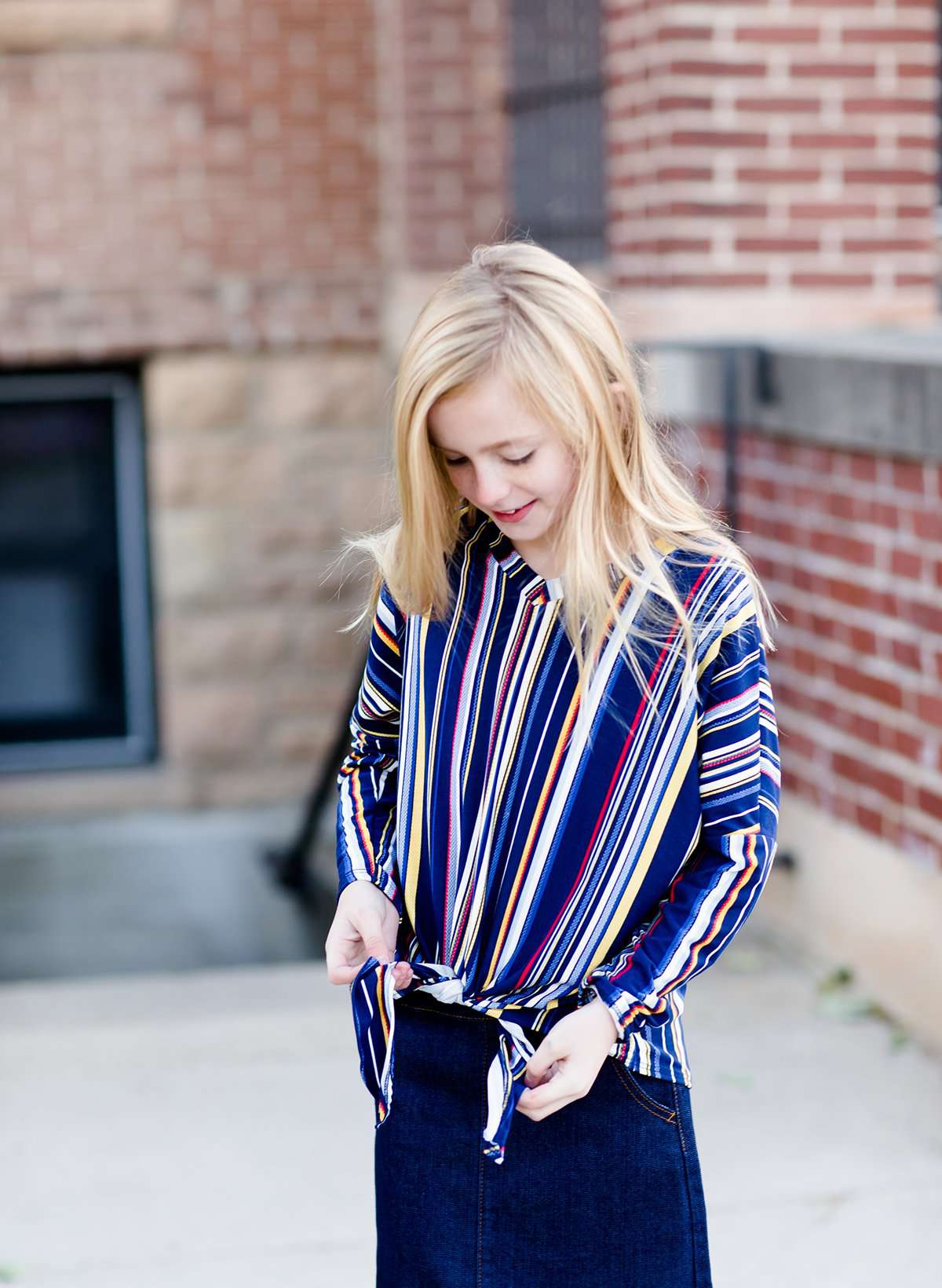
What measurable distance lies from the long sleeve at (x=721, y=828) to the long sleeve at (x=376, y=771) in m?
0.30

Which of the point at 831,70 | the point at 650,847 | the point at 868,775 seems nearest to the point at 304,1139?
the point at 868,775

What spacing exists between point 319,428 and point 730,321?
2678 millimetres

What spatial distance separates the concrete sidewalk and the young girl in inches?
46.4

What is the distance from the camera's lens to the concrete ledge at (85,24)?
262 inches

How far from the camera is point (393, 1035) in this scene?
182cm

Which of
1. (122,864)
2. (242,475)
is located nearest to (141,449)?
(242,475)

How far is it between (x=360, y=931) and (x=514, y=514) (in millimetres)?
477

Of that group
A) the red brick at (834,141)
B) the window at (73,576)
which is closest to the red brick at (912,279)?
the red brick at (834,141)

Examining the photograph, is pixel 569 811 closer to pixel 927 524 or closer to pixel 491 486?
pixel 491 486

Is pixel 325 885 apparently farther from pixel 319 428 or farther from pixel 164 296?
pixel 164 296

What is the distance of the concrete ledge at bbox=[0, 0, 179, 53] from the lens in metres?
6.65

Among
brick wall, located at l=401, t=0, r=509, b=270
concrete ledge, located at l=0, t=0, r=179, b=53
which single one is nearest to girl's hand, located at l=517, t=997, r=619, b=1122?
brick wall, located at l=401, t=0, r=509, b=270

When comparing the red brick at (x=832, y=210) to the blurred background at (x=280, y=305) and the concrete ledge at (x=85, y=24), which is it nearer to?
the blurred background at (x=280, y=305)

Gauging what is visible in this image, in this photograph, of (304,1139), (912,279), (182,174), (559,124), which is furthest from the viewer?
(182,174)
